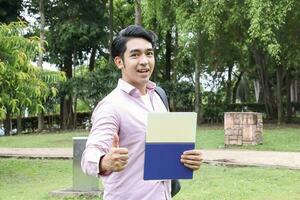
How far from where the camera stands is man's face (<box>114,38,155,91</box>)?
2.69m

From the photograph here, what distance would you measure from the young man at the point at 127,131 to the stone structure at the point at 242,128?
41.6ft

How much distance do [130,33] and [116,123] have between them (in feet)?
1.47

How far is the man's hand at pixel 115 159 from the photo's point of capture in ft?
7.85

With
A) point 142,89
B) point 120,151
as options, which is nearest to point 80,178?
point 142,89

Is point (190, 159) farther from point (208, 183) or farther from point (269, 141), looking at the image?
point (269, 141)

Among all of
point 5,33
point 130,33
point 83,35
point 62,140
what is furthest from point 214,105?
point 130,33

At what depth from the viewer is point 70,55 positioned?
2717 centimetres

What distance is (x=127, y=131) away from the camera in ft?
8.55

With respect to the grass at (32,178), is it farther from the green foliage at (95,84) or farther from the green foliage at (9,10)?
the green foliage at (9,10)

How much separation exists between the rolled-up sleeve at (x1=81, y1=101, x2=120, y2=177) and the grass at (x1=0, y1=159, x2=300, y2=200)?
5.65 meters

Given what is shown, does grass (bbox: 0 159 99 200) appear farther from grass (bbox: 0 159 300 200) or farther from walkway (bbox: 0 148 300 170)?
walkway (bbox: 0 148 300 170)

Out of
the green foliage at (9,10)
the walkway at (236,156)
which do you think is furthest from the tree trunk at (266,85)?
the walkway at (236,156)

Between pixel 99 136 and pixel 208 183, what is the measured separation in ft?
23.2

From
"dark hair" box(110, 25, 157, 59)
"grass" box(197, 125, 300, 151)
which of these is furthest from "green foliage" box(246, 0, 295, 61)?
"dark hair" box(110, 25, 157, 59)
